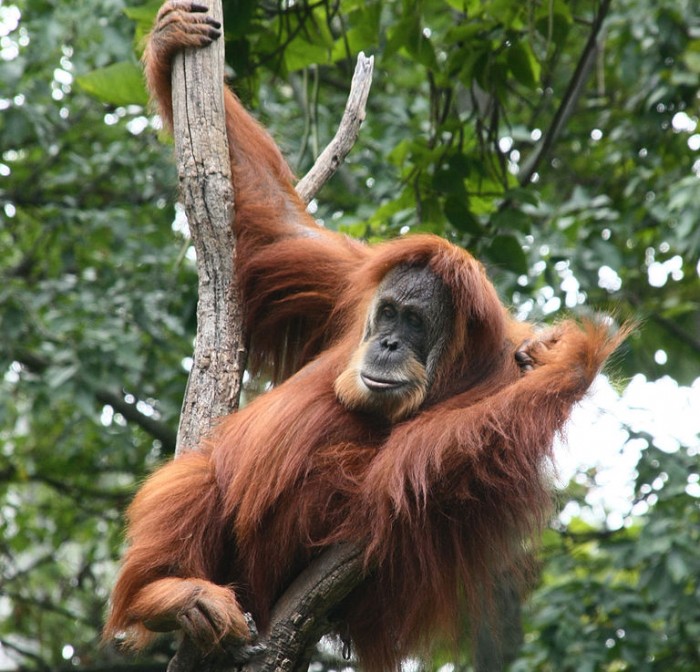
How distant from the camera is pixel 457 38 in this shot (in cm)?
441

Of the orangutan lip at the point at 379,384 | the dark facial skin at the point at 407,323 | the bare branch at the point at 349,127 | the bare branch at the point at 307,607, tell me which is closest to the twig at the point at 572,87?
the bare branch at the point at 349,127

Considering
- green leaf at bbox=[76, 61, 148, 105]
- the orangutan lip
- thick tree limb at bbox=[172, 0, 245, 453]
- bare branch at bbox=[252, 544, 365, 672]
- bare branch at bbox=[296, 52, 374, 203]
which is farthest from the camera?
green leaf at bbox=[76, 61, 148, 105]

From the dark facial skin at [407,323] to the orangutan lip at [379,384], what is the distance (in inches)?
0.5

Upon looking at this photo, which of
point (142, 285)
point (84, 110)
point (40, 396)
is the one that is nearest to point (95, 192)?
point (84, 110)

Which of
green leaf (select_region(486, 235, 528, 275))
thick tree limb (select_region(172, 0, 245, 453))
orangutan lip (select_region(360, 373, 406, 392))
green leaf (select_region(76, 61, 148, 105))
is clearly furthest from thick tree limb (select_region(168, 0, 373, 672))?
green leaf (select_region(486, 235, 528, 275))

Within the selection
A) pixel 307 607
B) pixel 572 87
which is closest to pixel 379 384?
pixel 307 607

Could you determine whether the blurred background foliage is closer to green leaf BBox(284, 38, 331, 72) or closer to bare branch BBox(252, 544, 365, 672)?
green leaf BBox(284, 38, 331, 72)

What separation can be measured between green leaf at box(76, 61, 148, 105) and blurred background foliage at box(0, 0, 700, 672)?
0.5 inches

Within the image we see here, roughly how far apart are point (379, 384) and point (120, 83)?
2108mm

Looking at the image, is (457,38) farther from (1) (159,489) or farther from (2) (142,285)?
(2) (142,285)

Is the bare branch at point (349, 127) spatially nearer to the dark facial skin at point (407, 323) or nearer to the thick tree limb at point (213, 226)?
the thick tree limb at point (213, 226)

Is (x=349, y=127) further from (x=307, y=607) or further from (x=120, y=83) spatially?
(x=307, y=607)

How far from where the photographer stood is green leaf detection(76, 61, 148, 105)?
4.49 m

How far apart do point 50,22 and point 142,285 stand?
1.75m
